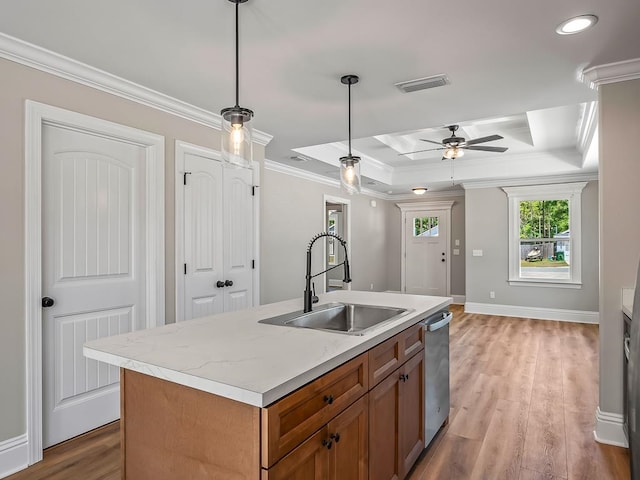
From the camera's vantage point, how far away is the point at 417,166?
7160 mm

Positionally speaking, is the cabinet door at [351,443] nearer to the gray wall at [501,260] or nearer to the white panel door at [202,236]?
the white panel door at [202,236]

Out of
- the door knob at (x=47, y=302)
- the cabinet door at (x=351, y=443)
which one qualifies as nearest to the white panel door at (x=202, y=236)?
the door knob at (x=47, y=302)

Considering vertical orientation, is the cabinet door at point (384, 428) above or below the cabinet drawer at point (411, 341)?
below

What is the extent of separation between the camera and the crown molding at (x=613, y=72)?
248 cm

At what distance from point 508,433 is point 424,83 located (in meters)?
2.48

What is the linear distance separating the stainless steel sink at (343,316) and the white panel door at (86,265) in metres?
1.44

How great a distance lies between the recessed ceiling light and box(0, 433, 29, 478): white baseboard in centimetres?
373

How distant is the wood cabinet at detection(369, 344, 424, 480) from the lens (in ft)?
5.55

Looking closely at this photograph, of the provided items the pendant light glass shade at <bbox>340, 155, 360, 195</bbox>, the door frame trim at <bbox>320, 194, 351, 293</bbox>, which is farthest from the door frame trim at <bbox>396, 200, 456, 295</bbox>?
the pendant light glass shade at <bbox>340, 155, 360, 195</bbox>

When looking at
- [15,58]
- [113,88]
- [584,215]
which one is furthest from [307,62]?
[584,215]

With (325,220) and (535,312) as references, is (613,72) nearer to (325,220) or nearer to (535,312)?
(325,220)

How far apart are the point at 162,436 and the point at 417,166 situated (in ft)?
21.6

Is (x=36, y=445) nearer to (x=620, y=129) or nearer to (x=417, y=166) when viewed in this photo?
(x=620, y=129)

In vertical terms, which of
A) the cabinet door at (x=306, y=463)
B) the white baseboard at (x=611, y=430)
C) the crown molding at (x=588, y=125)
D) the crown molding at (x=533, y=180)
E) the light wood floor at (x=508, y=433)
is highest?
the crown molding at (x=588, y=125)
